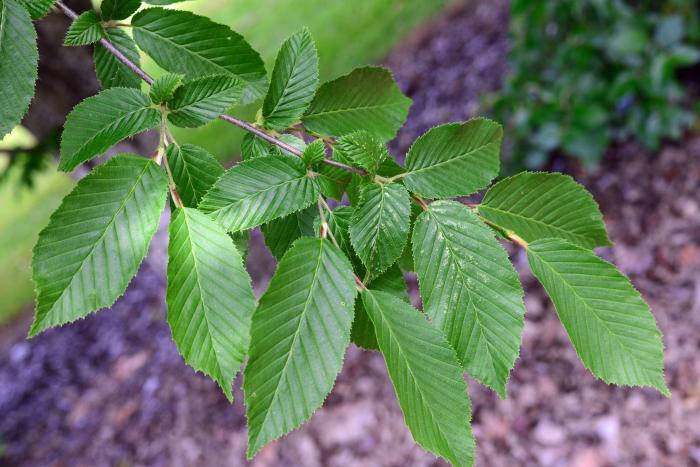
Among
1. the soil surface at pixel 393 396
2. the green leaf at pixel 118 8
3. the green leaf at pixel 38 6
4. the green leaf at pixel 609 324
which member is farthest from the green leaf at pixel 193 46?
the soil surface at pixel 393 396

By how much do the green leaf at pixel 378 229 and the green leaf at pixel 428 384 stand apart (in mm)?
68

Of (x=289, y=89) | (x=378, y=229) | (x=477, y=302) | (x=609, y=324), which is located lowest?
(x=609, y=324)

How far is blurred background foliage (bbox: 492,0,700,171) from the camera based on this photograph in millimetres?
2703

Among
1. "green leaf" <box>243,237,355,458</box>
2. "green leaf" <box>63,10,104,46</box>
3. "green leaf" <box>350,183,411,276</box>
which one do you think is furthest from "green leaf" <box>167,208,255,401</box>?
"green leaf" <box>63,10,104,46</box>

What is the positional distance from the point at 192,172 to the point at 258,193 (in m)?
0.11

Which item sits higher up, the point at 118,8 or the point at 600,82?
the point at 118,8

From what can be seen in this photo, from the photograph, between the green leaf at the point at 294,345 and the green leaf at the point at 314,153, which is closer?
the green leaf at the point at 294,345

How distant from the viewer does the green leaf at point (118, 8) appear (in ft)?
2.64

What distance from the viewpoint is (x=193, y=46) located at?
32.7 inches

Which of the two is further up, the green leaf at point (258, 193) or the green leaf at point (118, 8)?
the green leaf at point (118, 8)

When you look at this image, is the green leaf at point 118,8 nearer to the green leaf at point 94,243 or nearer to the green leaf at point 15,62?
the green leaf at point 15,62

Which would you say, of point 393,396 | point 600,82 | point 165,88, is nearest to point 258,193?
point 165,88

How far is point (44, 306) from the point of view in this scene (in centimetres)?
61

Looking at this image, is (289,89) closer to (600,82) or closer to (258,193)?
(258,193)
